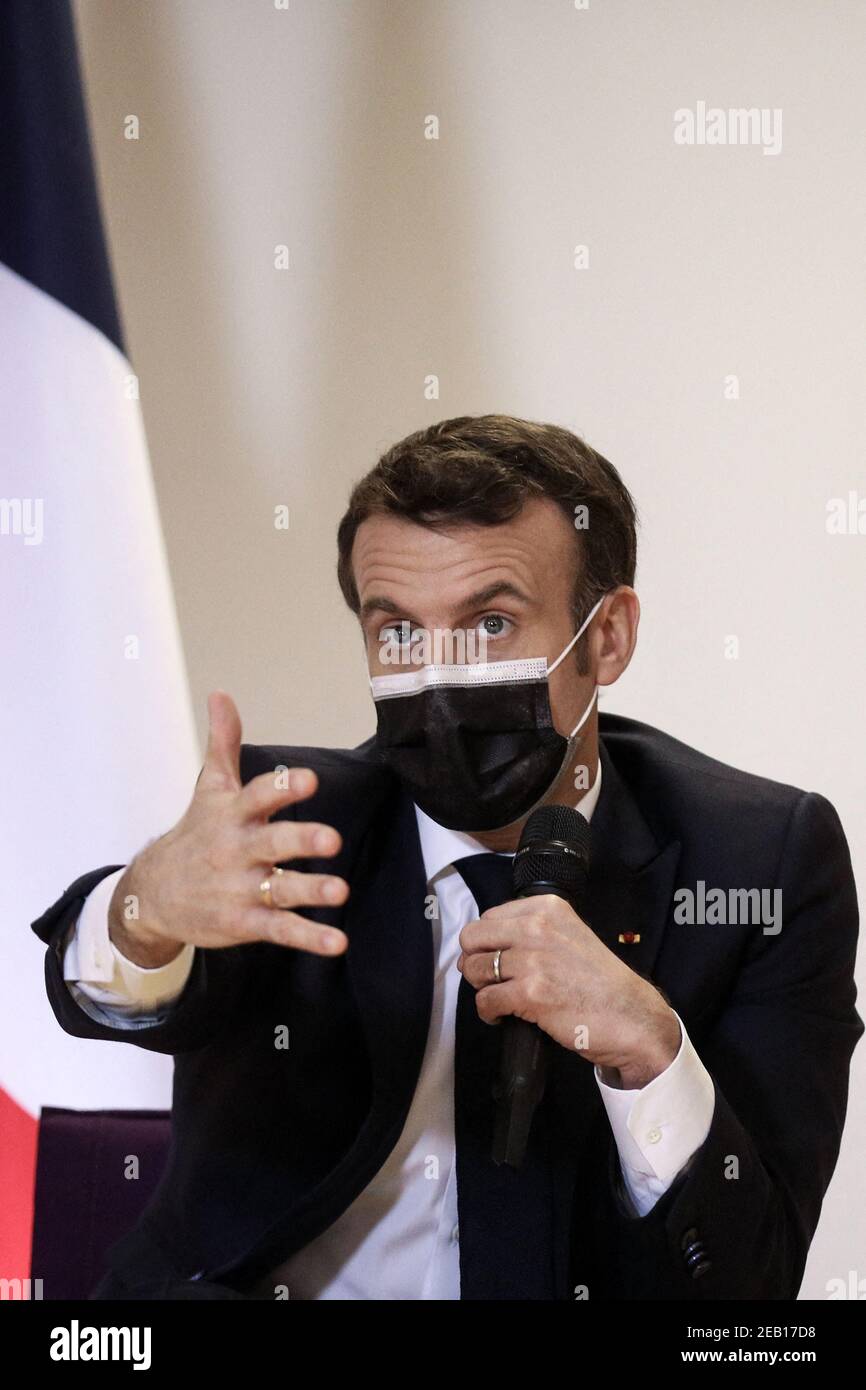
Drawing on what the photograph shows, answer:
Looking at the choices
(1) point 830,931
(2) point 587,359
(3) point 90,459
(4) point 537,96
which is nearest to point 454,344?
(2) point 587,359

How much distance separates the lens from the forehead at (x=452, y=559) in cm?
171

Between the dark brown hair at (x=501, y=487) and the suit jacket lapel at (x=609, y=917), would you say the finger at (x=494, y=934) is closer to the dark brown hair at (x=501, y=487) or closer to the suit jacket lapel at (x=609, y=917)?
the suit jacket lapel at (x=609, y=917)

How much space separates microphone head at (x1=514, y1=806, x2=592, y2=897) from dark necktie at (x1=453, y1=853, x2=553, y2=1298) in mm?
265

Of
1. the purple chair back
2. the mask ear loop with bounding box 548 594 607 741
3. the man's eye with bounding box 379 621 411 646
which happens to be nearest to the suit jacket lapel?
the mask ear loop with bounding box 548 594 607 741

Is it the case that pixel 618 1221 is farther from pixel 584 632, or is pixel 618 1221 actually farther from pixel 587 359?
pixel 587 359

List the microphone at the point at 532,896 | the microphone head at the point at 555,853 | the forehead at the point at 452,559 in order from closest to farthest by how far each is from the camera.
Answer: the microphone at the point at 532,896, the microphone head at the point at 555,853, the forehead at the point at 452,559

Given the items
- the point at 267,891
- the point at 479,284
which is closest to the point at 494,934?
the point at 267,891

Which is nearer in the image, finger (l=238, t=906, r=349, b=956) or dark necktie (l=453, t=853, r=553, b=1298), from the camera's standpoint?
finger (l=238, t=906, r=349, b=956)

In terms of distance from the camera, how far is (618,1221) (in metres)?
1.62

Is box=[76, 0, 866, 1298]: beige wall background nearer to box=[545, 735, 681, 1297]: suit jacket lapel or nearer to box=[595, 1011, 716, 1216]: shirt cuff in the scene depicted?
box=[545, 735, 681, 1297]: suit jacket lapel

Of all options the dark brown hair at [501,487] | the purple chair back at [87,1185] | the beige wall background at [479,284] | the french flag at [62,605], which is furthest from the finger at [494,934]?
the beige wall background at [479,284]

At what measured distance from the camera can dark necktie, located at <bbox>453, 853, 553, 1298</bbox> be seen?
159 centimetres

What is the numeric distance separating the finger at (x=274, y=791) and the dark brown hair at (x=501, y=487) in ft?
1.89

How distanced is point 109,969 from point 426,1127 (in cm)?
45
